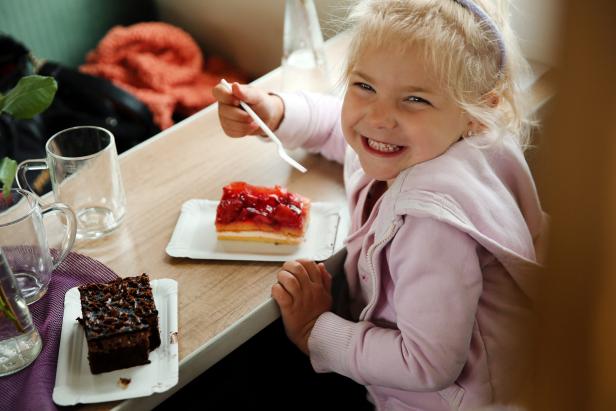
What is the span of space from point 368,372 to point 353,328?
66 millimetres

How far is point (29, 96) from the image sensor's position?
2.87 feet

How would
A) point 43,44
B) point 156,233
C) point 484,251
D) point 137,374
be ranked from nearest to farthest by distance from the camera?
point 137,374 → point 484,251 → point 156,233 → point 43,44

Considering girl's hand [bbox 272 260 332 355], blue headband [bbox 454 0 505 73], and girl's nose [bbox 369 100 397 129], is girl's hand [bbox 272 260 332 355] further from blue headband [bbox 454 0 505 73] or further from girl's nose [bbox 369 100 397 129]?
blue headband [bbox 454 0 505 73]

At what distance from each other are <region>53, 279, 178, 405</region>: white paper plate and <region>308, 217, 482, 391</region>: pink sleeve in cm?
28

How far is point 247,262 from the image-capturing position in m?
1.02

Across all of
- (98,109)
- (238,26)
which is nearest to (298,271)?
(98,109)

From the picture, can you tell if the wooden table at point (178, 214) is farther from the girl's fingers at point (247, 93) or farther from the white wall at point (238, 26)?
the white wall at point (238, 26)

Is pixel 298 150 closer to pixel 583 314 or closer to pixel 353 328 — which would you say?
pixel 353 328

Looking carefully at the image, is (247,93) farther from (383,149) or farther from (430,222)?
(430,222)

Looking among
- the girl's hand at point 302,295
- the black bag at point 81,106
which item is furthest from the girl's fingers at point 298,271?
the black bag at point 81,106

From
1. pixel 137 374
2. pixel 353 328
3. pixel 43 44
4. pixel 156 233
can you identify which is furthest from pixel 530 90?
pixel 43 44

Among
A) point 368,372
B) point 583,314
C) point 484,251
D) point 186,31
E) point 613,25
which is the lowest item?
point 186,31

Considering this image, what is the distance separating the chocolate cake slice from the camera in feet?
2.66

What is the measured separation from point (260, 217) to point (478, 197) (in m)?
0.32
